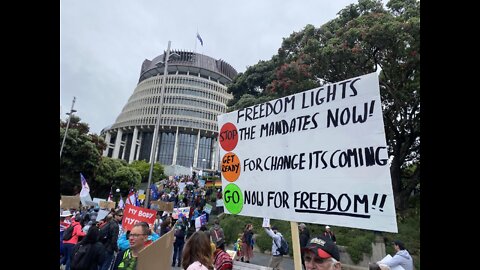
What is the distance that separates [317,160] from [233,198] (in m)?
1.26

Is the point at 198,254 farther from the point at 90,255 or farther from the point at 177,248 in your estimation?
the point at 177,248

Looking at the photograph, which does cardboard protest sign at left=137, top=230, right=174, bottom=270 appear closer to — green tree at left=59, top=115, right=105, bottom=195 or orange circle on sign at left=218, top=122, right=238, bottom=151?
orange circle on sign at left=218, top=122, right=238, bottom=151

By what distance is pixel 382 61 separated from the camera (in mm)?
14773

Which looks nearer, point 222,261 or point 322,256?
point 322,256

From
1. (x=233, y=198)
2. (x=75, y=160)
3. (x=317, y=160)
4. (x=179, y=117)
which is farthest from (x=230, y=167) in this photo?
(x=179, y=117)

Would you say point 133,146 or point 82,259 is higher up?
point 133,146

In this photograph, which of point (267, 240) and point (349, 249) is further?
point (267, 240)

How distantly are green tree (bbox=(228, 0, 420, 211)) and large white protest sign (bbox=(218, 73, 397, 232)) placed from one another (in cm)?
1205
